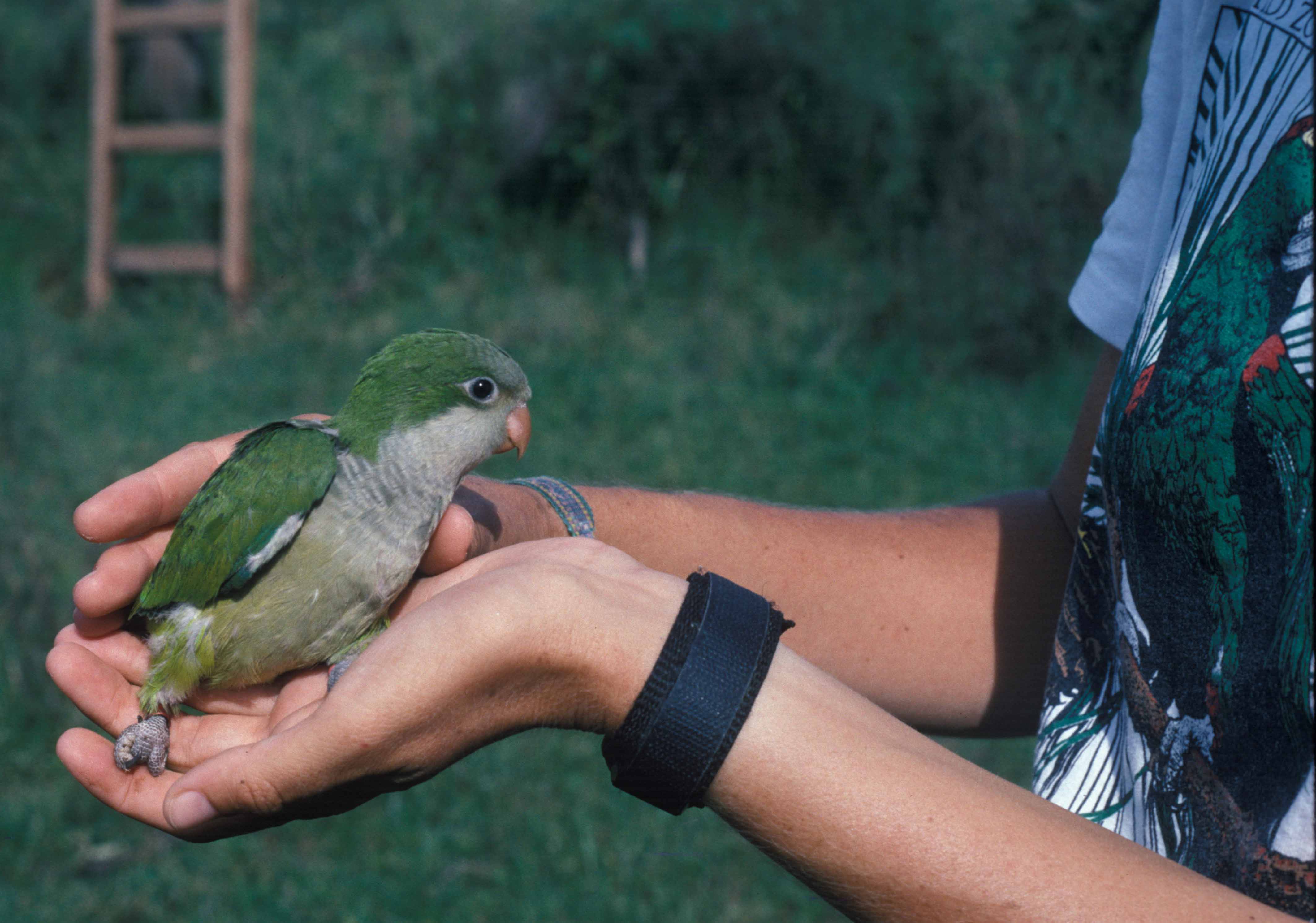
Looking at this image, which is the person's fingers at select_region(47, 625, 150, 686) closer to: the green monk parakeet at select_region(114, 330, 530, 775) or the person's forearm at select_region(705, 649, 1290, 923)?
the green monk parakeet at select_region(114, 330, 530, 775)

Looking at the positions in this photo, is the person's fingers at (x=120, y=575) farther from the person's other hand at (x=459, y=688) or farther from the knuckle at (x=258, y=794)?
the knuckle at (x=258, y=794)

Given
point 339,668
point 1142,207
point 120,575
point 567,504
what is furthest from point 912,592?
point 120,575

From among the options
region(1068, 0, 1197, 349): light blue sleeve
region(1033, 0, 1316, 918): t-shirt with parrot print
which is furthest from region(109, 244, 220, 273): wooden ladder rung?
region(1033, 0, 1316, 918): t-shirt with parrot print

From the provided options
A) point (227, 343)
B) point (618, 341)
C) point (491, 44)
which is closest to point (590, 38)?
point (491, 44)

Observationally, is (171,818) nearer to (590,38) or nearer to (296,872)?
(296,872)

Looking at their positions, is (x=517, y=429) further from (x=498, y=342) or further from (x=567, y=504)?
(x=498, y=342)

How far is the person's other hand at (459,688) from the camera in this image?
5.18ft

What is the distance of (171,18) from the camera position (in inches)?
370

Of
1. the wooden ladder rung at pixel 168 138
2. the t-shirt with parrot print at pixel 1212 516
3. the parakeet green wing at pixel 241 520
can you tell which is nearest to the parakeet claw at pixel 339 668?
the parakeet green wing at pixel 241 520

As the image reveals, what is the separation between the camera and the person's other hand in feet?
5.18

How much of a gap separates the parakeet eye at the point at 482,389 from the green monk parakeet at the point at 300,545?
0.09 meters

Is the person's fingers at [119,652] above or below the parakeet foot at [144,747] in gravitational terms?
above

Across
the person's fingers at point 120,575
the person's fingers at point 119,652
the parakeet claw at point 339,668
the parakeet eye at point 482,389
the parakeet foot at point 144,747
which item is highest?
the parakeet eye at point 482,389

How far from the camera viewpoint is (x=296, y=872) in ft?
13.0
